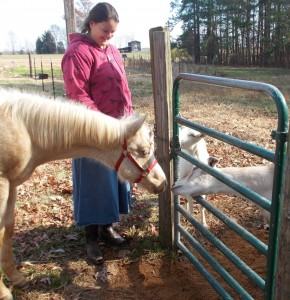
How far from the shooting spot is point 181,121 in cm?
282

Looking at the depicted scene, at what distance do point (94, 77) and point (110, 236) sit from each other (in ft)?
5.37

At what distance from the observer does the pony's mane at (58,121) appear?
243 cm

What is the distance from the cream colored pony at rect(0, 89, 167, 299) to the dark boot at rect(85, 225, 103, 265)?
0.79 meters

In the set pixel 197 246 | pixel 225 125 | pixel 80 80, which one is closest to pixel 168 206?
pixel 197 246

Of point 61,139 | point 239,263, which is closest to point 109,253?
point 61,139

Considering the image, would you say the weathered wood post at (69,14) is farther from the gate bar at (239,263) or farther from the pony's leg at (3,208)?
the gate bar at (239,263)

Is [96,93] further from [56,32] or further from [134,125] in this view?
[56,32]

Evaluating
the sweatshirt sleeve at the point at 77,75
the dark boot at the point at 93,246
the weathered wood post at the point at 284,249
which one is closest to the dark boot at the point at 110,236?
the dark boot at the point at 93,246

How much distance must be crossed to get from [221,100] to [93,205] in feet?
32.6

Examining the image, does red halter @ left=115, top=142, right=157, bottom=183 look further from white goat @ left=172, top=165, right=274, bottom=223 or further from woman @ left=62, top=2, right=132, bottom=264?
woman @ left=62, top=2, right=132, bottom=264

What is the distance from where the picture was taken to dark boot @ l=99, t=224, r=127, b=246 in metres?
3.48

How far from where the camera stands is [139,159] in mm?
2623

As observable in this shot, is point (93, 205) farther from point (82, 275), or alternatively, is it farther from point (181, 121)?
point (181, 121)

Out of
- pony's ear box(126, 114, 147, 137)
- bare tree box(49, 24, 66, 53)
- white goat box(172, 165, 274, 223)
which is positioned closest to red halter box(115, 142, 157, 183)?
pony's ear box(126, 114, 147, 137)
